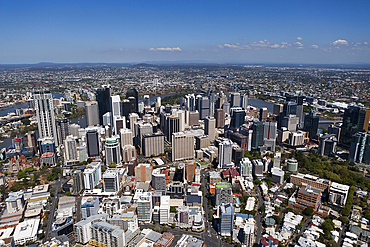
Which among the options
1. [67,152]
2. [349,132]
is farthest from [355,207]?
[67,152]

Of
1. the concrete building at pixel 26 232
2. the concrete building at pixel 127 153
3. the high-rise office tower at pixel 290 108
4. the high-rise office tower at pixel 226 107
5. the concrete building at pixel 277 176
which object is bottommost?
the concrete building at pixel 26 232

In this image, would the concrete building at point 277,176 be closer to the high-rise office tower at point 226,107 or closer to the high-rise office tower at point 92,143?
the high-rise office tower at point 92,143

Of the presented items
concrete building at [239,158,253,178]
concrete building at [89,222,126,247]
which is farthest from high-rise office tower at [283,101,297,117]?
concrete building at [89,222,126,247]

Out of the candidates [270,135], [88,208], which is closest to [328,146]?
[270,135]

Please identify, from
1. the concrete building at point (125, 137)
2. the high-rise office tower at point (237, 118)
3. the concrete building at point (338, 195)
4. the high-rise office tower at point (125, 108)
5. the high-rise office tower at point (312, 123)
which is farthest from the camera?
the high-rise office tower at point (125, 108)

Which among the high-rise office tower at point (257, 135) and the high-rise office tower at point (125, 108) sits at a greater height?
the high-rise office tower at point (125, 108)

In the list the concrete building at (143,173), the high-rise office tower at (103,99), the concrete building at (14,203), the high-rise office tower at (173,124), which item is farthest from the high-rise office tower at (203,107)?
the concrete building at (14,203)

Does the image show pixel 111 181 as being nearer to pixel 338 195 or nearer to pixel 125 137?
pixel 125 137
